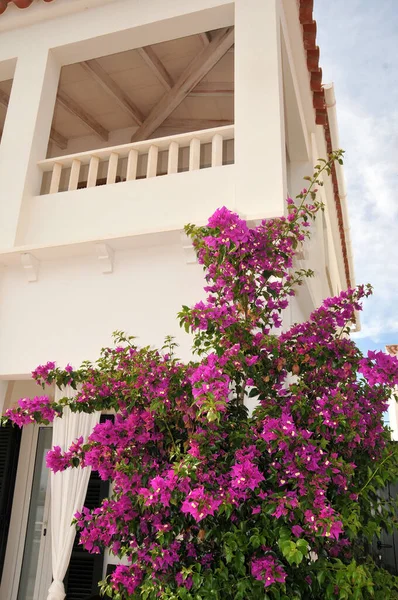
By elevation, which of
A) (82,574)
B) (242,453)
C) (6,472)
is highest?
(6,472)

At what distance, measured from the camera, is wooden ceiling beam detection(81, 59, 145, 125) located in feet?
26.3

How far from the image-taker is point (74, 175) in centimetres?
613

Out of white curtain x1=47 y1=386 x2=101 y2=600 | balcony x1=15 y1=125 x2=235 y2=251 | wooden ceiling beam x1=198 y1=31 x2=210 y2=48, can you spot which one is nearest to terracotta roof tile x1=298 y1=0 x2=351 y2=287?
wooden ceiling beam x1=198 y1=31 x2=210 y2=48

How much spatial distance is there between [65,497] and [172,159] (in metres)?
3.72

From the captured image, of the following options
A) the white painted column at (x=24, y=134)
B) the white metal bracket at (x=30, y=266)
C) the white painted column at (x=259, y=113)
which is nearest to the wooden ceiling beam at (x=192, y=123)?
the white painted column at (x=24, y=134)

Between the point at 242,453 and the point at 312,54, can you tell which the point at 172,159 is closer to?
the point at 312,54

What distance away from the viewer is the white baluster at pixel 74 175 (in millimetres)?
Answer: 6031

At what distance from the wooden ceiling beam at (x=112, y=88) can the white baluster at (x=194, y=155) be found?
3235 millimetres

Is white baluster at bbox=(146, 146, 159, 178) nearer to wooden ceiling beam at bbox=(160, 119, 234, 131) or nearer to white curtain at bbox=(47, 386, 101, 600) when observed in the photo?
white curtain at bbox=(47, 386, 101, 600)

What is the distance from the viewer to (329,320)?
10.4 ft

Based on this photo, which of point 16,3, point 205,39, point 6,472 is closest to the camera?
point 16,3

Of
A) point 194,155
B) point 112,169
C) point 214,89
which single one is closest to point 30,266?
point 112,169

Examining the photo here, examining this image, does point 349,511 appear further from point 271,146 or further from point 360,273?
point 360,273

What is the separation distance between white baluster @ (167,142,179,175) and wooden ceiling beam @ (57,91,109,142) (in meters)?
3.84
